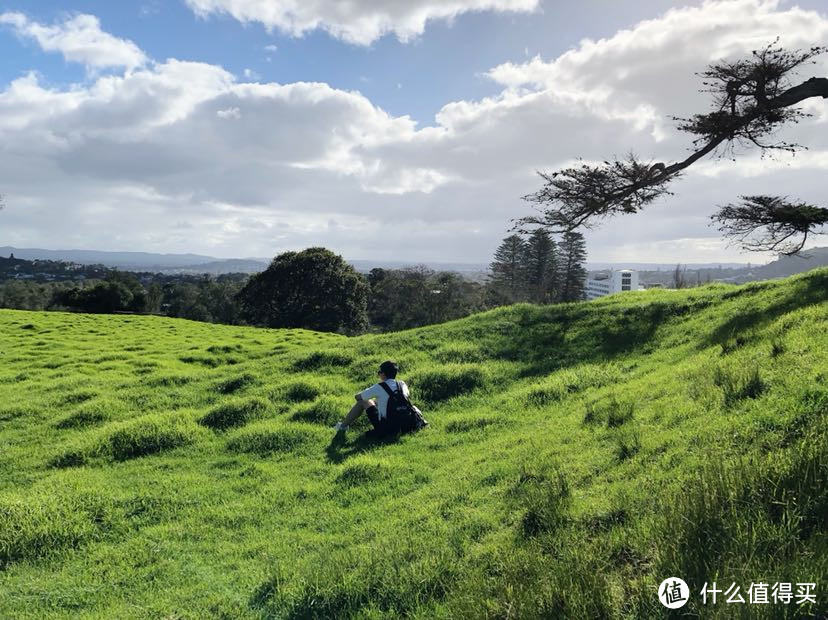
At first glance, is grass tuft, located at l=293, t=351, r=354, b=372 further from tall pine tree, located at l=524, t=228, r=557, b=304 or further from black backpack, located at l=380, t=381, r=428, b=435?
tall pine tree, located at l=524, t=228, r=557, b=304

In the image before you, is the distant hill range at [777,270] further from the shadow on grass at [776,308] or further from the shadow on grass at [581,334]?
the shadow on grass at [581,334]

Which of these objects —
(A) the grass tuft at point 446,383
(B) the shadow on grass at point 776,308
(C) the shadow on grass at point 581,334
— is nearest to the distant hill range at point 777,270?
(B) the shadow on grass at point 776,308

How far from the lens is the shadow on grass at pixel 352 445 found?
26.8ft

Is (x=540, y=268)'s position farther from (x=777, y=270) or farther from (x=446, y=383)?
(x=446, y=383)

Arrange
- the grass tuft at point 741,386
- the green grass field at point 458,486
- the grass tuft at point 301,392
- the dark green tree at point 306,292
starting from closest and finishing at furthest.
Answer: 1. the green grass field at point 458,486
2. the grass tuft at point 741,386
3. the grass tuft at point 301,392
4. the dark green tree at point 306,292

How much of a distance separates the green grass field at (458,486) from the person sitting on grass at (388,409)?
0.31m

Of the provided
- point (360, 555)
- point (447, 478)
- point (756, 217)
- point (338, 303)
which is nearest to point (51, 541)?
point (360, 555)

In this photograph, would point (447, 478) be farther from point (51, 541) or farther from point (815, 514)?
point (51, 541)

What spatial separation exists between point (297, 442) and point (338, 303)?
38.9 m

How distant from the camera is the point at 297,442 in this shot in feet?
29.3

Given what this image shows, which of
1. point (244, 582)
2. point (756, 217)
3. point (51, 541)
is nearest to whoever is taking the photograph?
point (244, 582)

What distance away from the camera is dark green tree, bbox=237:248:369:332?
47.1m

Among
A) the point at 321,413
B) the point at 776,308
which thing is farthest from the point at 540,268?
the point at 321,413

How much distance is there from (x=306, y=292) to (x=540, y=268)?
112 ft
